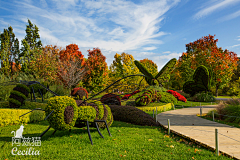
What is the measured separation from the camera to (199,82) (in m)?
21.4

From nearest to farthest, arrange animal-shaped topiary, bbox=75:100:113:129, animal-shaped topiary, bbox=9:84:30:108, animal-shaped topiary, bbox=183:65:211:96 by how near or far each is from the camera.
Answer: animal-shaped topiary, bbox=75:100:113:129 → animal-shaped topiary, bbox=9:84:30:108 → animal-shaped topiary, bbox=183:65:211:96

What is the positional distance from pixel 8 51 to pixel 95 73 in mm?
20261

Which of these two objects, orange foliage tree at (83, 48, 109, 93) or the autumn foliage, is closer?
the autumn foliage

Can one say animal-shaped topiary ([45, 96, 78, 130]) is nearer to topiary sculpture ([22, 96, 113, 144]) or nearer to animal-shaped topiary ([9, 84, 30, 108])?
topiary sculpture ([22, 96, 113, 144])

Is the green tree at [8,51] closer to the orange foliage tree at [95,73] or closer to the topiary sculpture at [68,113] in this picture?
the orange foliage tree at [95,73]

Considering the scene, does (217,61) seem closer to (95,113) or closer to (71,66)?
(71,66)

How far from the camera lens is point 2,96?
41.3 feet

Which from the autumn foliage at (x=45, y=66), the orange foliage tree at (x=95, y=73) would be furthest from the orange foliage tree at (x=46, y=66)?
the orange foliage tree at (x=95, y=73)

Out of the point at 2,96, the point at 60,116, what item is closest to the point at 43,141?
the point at 60,116

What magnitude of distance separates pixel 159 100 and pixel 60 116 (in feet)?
46.5

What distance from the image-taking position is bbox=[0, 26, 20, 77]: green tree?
2823 centimetres

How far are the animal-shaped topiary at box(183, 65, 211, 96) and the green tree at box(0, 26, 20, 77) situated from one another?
30.1 metres

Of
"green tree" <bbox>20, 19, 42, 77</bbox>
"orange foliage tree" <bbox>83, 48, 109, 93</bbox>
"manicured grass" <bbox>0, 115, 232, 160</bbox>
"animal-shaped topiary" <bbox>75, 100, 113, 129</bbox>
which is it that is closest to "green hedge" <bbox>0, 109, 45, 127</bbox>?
"manicured grass" <bbox>0, 115, 232, 160</bbox>

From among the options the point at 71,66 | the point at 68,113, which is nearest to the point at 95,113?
the point at 68,113
